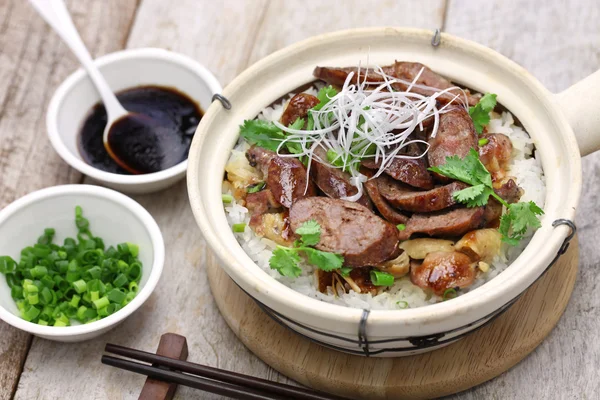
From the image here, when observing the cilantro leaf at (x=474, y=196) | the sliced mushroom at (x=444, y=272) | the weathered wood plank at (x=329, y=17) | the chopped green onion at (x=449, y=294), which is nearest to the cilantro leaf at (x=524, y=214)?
the cilantro leaf at (x=474, y=196)

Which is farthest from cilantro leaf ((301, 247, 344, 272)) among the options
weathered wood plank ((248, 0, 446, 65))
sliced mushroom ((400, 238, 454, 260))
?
weathered wood plank ((248, 0, 446, 65))

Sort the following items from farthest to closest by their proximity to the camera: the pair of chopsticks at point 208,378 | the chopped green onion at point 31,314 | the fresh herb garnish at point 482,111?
the chopped green onion at point 31,314, the fresh herb garnish at point 482,111, the pair of chopsticks at point 208,378

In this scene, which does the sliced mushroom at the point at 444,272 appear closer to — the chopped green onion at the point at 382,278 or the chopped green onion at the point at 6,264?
the chopped green onion at the point at 382,278

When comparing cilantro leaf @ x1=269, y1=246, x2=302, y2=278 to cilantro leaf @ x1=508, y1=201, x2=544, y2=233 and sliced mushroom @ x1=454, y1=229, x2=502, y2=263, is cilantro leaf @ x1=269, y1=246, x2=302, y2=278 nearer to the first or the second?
sliced mushroom @ x1=454, y1=229, x2=502, y2=263

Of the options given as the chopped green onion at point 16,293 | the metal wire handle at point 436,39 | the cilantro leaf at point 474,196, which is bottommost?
the chopped green onion at point 16,293

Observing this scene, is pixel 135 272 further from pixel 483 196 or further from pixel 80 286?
pixel 483 196

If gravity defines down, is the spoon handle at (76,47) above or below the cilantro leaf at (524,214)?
below
